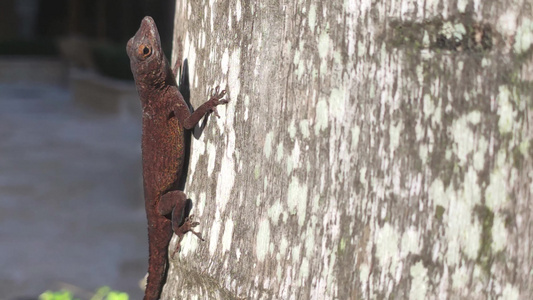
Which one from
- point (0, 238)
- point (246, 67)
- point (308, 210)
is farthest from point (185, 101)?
point (0, 238)

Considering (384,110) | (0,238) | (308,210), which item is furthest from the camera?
(0,238)

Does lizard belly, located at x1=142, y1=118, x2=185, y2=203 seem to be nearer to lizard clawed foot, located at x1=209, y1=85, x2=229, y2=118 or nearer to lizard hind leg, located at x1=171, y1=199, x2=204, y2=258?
lizard hind leg, located at x1=171, y1=199, x2=204, y2=258

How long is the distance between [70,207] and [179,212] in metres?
6.23

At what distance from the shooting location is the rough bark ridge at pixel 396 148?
4.62ft

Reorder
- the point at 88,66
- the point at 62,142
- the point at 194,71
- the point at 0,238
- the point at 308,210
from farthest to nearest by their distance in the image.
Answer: the point at 88,66 → the point at 62,142 → the point at 0,238 → the point at 194,71 → the point at 308,210

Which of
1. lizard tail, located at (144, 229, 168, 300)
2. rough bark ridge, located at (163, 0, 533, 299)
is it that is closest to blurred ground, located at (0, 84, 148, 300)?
lizard tail, located at (144, 229, 168, 300)

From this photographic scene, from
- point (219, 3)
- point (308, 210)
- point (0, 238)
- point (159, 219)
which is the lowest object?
point (0, 238)

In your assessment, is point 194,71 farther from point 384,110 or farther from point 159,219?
point 384,110

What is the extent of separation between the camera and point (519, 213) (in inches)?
57.8

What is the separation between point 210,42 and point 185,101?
1.23 feet

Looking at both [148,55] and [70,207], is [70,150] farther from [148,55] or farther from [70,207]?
[148,55]

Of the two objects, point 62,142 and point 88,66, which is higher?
point 88,66

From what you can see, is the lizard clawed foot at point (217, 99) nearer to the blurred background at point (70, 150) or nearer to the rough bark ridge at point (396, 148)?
the rough bark ridge at point (396, 148)

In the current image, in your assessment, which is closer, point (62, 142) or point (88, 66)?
point (62, 142)
